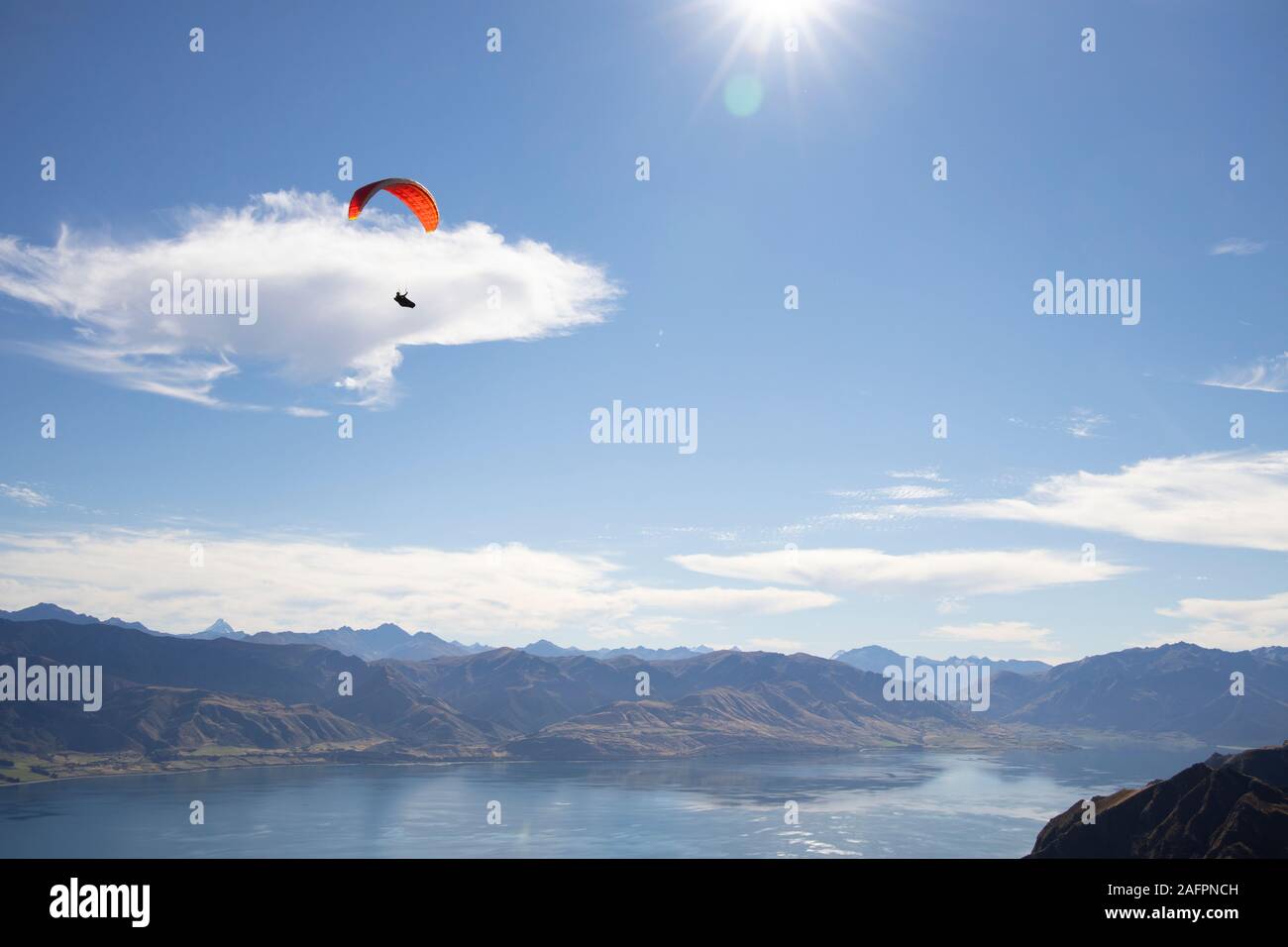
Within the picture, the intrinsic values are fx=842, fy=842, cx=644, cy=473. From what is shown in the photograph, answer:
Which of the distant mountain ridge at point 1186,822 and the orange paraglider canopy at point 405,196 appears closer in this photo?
the orange paraglider canopy at point 405,196

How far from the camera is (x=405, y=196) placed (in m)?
62.0

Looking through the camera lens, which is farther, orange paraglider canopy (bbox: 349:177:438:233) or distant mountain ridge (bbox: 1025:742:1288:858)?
distant mountain ridge (bbox: 1025:742:1288:858)

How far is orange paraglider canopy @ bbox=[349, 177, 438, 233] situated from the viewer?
6047 cm

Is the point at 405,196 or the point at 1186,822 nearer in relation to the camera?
the point at 405,196

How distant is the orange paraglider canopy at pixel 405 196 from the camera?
60.5 meters

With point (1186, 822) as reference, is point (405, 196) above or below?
above

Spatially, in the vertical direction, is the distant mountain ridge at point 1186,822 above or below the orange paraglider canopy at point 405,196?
below

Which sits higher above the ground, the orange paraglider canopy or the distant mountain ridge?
the orange paraglider canopy
